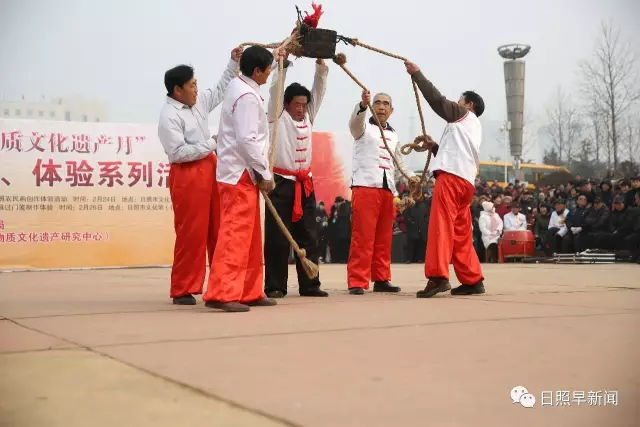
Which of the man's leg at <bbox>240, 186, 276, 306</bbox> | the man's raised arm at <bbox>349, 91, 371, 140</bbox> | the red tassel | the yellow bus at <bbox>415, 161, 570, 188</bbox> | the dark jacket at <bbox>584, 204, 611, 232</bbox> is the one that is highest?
the yellow bus at <bbox>415, 161, 570, 188</bbox>

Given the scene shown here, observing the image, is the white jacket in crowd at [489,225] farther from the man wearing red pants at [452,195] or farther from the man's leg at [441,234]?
the man's leg at [441,234]

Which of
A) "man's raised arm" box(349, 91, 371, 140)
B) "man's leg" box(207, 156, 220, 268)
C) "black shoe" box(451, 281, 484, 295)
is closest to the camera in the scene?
"man's leg" box(207, 156, 220, 268)

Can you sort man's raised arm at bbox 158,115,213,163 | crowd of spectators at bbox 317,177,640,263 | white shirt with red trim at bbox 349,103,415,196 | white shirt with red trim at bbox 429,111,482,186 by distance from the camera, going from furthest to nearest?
crowd of spectators at bbox 317,177,640,263 → white shirt with red trim at bbox 349,103,415,196 → white shirt with red trim at bbox 429,111,482,186 → man's raised arm at bbox 158,115,213,163

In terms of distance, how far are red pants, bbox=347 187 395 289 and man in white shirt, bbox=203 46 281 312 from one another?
5.15ft

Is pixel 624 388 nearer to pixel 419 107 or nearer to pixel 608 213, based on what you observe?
pixel 419 107

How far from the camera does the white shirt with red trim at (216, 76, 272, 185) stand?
5227 millimetres

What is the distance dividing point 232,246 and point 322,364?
84.0 inches

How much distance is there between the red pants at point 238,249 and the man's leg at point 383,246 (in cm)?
192

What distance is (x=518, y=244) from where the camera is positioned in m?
15.5

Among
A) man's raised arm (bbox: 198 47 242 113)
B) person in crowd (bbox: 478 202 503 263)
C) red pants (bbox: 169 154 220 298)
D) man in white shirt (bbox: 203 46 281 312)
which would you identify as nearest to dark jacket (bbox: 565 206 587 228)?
person in crowd (bbox: 478 202 503 263)

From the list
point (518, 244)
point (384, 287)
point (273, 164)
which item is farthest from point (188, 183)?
point (518, 244)

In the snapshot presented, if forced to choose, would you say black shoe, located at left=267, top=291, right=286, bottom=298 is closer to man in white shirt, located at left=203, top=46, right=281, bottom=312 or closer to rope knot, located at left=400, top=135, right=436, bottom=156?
man in white shirt, located at left=203, top=46, right=281, bottom=312

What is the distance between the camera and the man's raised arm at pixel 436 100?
6176 millimetres

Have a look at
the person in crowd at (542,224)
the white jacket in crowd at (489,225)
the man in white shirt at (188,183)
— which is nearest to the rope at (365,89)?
the man in white shirt at (188,183)
